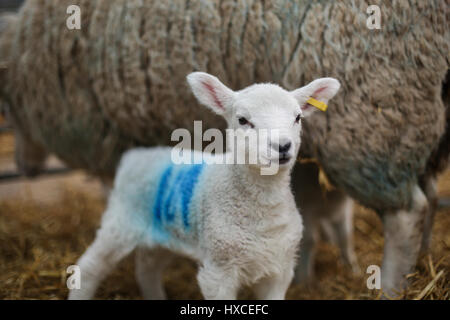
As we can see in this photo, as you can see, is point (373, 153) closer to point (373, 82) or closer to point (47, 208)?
point (373, 82)

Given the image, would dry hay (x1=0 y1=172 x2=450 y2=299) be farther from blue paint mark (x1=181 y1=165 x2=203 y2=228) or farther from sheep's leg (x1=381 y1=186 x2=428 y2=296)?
blue paint mark (x1=181 y1=165 x2=203 y2=228)

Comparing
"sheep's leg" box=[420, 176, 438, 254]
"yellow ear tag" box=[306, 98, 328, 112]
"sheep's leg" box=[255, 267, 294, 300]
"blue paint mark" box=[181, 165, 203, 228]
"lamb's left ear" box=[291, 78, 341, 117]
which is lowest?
"sheep's leg" box=[255, 267, 294, 300]

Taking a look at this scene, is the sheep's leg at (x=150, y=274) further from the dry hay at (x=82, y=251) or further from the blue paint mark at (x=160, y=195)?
the blue paint mark at (x=160, y=195)

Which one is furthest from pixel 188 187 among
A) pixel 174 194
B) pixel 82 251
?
pixel 82 251

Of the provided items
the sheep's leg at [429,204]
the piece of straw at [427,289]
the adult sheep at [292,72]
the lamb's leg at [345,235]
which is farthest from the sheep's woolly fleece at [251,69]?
the lamb's leg at [345,235]

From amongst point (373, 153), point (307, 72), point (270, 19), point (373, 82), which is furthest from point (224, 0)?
point (373, 153)

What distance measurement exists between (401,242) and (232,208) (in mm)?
925

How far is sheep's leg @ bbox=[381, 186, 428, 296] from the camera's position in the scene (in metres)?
2.39

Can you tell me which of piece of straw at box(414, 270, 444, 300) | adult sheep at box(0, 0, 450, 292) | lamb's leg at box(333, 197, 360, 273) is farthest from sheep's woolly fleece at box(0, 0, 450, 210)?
lamb's leg at box(333, 197, 360, 273)

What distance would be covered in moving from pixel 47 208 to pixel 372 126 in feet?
10.9

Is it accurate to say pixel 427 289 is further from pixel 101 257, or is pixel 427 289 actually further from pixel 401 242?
pixel 101 257

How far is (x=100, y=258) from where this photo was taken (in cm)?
248

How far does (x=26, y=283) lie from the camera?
2807mm

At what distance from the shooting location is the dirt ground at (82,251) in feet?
8.69
